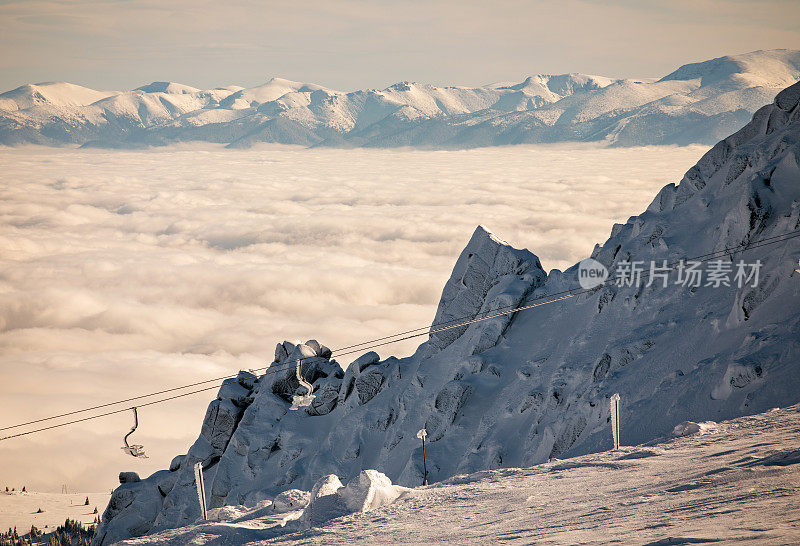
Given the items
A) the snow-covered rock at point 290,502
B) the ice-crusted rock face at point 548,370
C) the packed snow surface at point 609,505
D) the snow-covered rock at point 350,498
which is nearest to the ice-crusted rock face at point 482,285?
the ice-crusted rock face at point 548,370

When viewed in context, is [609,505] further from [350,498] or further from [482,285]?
[482,285]

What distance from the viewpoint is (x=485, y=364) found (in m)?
44.9

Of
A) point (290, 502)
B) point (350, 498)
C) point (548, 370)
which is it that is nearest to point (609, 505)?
point (350, 498)

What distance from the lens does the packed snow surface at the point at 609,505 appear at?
1331 centimetres

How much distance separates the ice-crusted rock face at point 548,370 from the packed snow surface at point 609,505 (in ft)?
8.36

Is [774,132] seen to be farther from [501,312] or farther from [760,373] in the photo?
[760,373]

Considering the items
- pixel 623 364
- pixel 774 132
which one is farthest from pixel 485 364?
pixel 774 132

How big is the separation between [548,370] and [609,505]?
973 inches

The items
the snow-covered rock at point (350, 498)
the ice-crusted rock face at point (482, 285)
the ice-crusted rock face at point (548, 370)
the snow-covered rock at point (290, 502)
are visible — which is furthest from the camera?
the ice-crusted rock face at point (482, 285)

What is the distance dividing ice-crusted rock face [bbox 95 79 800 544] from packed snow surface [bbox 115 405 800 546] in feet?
8.36

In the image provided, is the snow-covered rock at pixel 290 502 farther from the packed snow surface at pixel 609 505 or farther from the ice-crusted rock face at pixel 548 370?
the ice-crusted rock face at pixel 548 370

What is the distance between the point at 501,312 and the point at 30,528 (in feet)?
591

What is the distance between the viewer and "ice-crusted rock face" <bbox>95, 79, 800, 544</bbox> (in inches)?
1121

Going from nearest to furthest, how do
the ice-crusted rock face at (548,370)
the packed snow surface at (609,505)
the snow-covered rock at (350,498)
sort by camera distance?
the packed snow surface at (609,505), the snow-covered rock at (350,498), the ice-crusted rock face at (548,370)
